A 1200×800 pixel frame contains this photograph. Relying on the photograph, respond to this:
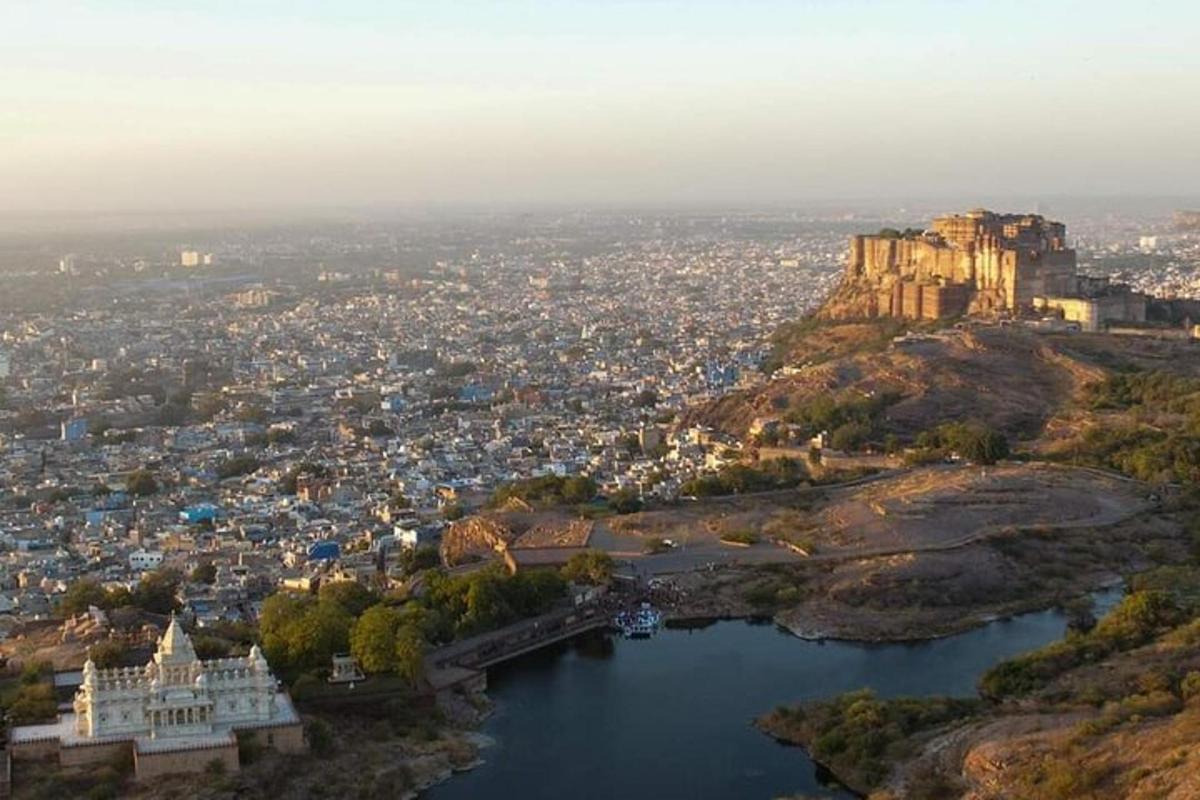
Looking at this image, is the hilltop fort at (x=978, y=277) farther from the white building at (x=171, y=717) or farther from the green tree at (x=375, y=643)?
the white building at (x=171, y=717)

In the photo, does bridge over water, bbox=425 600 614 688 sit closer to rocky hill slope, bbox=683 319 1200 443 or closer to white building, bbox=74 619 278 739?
white building, bbox=74 619 278 739

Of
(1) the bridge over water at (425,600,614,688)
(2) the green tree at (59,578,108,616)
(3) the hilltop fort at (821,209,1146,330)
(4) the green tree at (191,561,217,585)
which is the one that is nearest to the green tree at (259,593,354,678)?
(1) the bridge over water at (425,600,614,688)

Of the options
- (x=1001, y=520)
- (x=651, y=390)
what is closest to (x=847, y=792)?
(x=1001, y=520)

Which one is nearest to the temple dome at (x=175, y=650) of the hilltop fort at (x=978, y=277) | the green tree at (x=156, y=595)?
the green tree at (x=156, y=595)

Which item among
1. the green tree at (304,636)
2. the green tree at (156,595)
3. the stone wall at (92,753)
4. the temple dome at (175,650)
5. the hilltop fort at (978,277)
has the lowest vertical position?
the green tree at (156,595)

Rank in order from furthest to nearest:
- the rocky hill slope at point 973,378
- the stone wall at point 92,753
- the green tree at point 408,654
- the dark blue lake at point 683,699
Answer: the rocky hill slope at point 973,378, the green tree at point 408,654, the dark blue lake at point 683,699, the stone wall at point 92,753

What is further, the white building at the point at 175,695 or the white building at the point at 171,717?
the white building at the point at 175,695

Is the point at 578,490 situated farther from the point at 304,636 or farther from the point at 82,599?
the point at 304,636
